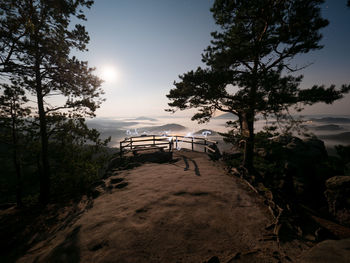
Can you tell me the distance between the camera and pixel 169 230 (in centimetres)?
333

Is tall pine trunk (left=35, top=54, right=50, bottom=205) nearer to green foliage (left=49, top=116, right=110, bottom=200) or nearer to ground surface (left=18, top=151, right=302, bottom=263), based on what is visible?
green foliage (left=49, top=116, right=110, bottom=200)

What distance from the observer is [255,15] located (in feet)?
24.2

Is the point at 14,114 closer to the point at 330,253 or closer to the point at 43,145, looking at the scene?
the point at 43,145

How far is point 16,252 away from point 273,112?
11160mm

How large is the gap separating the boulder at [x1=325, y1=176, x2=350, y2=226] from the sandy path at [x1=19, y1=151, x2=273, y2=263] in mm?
4065

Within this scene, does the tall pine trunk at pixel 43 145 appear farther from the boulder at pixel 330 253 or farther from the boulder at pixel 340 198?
the boulder at pixel 340 198

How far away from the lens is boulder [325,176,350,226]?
5699 mm

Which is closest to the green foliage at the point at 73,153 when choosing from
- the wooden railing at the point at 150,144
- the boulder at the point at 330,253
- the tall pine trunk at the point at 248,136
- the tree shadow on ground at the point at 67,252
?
the wooden railing at the point at 150,144

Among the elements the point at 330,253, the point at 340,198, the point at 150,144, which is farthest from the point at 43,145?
the point at 340,198

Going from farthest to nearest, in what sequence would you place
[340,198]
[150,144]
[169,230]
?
[150,144], [340,198], [169,230]

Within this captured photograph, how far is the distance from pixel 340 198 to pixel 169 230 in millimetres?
7734

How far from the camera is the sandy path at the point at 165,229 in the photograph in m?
2.79

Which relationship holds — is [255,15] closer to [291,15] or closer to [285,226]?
[291,15]

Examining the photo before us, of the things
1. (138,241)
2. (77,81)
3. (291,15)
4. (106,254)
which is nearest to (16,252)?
(106,254)
